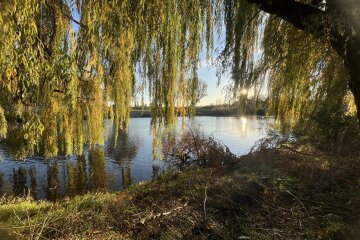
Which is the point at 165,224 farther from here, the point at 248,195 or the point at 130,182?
the point at 130,182

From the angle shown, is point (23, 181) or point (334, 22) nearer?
point (334, 22)

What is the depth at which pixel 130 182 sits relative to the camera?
12117mm

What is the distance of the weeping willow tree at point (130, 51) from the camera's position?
281 cm

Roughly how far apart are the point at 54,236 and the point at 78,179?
9.04m

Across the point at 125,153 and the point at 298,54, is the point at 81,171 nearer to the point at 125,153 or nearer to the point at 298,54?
the point at 125,153

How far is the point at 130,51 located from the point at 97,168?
1147 cm

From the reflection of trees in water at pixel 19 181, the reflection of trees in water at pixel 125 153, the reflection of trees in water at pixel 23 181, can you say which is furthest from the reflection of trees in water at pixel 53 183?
the reflection of trees in water at pixel 125 153

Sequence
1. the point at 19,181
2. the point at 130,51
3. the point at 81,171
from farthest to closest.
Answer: the point at 81,171, the point at 19,181, the point at 130,51

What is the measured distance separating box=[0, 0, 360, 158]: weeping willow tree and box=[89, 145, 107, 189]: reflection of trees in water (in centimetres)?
549

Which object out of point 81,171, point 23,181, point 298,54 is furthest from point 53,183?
point 298,54

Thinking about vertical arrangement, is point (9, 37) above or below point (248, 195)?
above

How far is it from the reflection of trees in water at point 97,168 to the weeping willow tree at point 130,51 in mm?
5495

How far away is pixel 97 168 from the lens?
14.3m

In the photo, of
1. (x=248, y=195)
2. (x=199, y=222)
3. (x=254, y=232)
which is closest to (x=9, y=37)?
(x=199, y=222)
